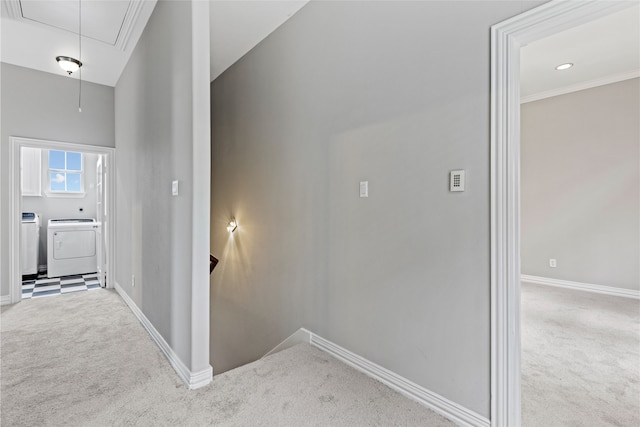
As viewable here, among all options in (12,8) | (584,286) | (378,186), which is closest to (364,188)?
(378,186)

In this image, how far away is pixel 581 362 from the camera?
2344mm

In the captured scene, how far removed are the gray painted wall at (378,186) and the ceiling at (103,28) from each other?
0.20m

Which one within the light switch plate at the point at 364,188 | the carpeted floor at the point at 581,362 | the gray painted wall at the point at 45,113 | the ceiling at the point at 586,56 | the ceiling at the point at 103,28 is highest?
the ceiling at the point at 103,28

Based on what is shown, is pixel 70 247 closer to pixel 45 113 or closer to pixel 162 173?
pixel 45 113

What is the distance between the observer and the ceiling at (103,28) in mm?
2660

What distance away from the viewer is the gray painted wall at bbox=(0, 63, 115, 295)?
3562 mm

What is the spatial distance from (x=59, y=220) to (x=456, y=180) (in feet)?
21.7

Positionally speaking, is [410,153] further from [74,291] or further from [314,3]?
[74,291]

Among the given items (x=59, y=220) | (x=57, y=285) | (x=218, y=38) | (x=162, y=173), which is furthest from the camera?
(x=59, y=220)

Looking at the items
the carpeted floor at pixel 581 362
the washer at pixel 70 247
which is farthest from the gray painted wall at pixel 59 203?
the carpeted floor at pixel 581 362

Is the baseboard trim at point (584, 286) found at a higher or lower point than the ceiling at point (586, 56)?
lower

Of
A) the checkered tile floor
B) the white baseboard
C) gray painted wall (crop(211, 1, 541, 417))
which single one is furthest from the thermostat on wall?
the checkered tile floor

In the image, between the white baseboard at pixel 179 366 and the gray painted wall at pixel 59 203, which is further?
the gray painted wall at pixel 59 203

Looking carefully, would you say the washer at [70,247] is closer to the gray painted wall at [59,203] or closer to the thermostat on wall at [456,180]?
the gray painted wall at [59,203]
